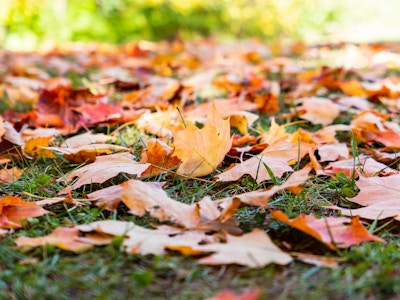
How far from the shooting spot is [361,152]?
4.90ft

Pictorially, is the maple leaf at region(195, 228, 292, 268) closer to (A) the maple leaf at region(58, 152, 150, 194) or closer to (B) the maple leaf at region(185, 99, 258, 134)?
(A) the maple leaf at region(58, 152, 150, 194)

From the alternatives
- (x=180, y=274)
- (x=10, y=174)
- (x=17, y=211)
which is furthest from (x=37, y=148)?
(x=180, y=274)

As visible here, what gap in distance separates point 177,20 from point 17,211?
7.30m

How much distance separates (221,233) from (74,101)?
1.26 metres

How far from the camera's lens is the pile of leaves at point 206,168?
2.78 feet

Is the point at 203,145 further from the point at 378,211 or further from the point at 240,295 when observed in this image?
the point at 240,295

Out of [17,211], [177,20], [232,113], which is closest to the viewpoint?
[17,211]

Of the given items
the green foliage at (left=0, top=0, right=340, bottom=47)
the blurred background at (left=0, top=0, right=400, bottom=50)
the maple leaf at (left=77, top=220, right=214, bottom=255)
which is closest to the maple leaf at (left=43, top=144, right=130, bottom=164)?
the maple leaf at (left=77, top=220, right=214, bottom=255)

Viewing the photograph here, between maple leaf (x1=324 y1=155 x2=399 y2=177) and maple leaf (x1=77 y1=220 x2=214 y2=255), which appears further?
maple leaf (x1=324 y1=155 x2=399 y2=177)

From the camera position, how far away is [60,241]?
0.83 metres

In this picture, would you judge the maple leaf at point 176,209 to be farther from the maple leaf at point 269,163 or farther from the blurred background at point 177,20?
the blurred background at point 177,20

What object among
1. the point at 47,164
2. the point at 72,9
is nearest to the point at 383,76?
the point at 47,164

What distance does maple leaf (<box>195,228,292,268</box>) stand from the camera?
755mm

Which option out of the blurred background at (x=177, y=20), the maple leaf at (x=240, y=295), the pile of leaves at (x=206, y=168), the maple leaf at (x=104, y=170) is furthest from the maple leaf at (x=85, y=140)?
the blurred background at (x=177, y=20)
